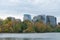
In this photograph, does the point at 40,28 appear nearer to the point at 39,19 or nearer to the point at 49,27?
the point at 49,27

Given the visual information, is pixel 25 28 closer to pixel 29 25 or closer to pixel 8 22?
pixel 29 25

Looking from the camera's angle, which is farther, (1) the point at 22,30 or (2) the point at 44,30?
(2) the point at 44,30

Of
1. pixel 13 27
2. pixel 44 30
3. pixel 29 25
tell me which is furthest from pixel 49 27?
pixel 13 27

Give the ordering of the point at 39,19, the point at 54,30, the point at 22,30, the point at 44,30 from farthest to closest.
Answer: the point at 39,19 → the point at 54,30 → the point at 44,30 → the point at 22,30

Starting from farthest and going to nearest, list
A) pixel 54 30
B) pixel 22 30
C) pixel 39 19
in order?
pixel 39 19 < pixel 54 30 < pixel 22 30

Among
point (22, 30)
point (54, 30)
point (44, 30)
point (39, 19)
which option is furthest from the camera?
point (39, 19)

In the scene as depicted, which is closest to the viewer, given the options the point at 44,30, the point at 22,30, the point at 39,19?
the point at 22,30

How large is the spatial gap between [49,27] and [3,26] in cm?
1627

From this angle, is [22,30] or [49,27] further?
[49,27]

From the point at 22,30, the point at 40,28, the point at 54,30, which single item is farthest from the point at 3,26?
the point at 54,30

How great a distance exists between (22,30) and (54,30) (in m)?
17.0

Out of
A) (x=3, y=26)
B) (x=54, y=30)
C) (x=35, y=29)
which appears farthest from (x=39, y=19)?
(x=3, y=26)

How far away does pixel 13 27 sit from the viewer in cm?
7462

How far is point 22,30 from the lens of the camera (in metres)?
73.5
